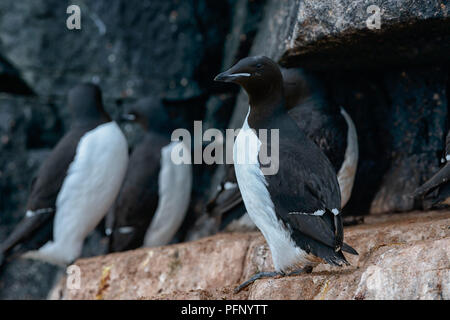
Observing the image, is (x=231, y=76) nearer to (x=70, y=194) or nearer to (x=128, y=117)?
(x=70, y=194)

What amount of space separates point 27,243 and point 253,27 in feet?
8.79

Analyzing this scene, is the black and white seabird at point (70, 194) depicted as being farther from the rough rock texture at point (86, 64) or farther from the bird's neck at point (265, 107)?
the bird's neck at point (265, 107)

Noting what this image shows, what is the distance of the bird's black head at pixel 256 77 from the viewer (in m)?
3.49

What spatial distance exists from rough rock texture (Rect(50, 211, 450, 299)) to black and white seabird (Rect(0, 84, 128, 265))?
14.7 inches

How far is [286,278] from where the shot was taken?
315 centimetres

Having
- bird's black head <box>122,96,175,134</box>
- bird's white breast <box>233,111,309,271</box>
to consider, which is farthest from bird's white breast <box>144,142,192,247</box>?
bird's white breast <box>233,111,309,271</box>

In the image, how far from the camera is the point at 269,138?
3441 millimetres

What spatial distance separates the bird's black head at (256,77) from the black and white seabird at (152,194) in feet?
7.38

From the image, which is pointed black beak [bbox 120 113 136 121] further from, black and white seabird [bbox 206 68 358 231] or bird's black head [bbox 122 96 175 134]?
black and white seabird [bbox 206 68 358 231]

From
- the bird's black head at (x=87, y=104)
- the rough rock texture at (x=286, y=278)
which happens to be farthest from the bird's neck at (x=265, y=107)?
the bird's black head at (x=87, y=104)

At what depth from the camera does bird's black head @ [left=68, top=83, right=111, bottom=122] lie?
5672 mm

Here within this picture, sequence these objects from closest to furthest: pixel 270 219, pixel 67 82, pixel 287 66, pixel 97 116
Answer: pixel 270 219
pixel 287 66
pixel 97 116
pixel 67 82
